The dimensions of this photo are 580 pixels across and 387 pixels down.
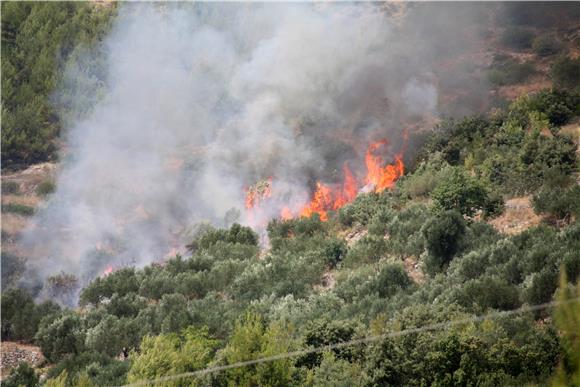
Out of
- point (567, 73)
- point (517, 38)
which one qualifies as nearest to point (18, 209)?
point (567, 73)

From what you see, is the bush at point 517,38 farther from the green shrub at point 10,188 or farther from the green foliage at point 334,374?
the green foliage at point 334,374

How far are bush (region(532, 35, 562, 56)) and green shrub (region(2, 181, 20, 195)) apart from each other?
32.9 m

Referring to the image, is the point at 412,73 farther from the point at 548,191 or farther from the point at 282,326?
the point at 282,326

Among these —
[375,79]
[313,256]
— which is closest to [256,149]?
[375,79]

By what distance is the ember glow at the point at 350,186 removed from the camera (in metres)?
39.2

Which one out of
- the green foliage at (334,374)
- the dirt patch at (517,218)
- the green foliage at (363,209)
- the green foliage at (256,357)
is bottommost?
the green foliage at (334,374)

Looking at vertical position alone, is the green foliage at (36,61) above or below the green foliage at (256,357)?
above

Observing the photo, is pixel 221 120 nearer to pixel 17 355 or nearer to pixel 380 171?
pixel 380 171

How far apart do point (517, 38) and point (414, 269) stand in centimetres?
2665

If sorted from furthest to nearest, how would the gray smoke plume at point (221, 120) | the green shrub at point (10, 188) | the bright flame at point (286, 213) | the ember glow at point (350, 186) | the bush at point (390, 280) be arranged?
the green shrub at point (10, 188)
the gray smoke plume at point (221, 120)
the bright flame at point (286, 213)
the ember glow at point (350, 186)
the bush at point (390, 280)

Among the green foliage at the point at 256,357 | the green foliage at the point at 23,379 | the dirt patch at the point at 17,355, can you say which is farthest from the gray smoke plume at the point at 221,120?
the green foliage at the point at 256,357

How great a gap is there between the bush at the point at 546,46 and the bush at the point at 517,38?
1320 millimetres

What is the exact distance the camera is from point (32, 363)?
27.0 metres

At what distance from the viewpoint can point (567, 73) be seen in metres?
40.4
